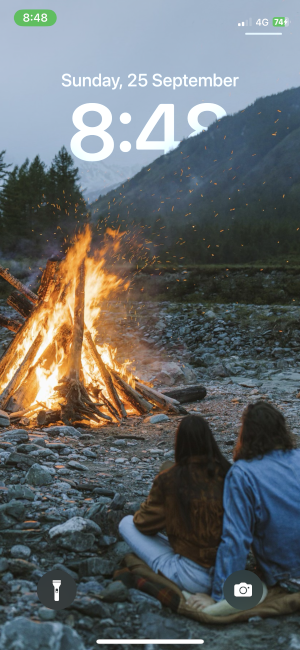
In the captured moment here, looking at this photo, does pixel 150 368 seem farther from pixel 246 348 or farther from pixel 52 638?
pixel 52 638

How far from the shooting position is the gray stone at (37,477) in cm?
456

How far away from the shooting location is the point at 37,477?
15.0ft

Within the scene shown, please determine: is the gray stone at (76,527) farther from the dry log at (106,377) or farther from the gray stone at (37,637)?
the dry log at (106,377)

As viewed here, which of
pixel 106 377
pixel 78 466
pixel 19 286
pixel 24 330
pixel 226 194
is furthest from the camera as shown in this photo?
pixel 226 194

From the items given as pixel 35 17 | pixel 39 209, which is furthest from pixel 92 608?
pixel 39 209

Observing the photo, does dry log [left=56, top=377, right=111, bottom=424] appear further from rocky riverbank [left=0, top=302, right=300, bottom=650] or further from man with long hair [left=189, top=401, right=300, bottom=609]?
man with long hair [left=189, top=401, right=300, bottom=609]

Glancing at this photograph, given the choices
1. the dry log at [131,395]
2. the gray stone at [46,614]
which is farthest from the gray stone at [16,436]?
the gray stone at [46,614]

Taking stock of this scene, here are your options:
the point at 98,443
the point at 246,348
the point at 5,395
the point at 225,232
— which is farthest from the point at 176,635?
the point at 225,232

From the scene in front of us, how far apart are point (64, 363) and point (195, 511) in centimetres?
588

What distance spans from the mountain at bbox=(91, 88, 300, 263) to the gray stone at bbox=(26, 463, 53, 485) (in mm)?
10994

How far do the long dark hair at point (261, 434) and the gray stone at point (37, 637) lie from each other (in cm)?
130

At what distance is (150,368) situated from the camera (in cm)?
1351

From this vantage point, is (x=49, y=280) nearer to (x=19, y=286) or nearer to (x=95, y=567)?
(x=19, y=286)

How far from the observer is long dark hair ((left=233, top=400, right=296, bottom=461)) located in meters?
2.74
